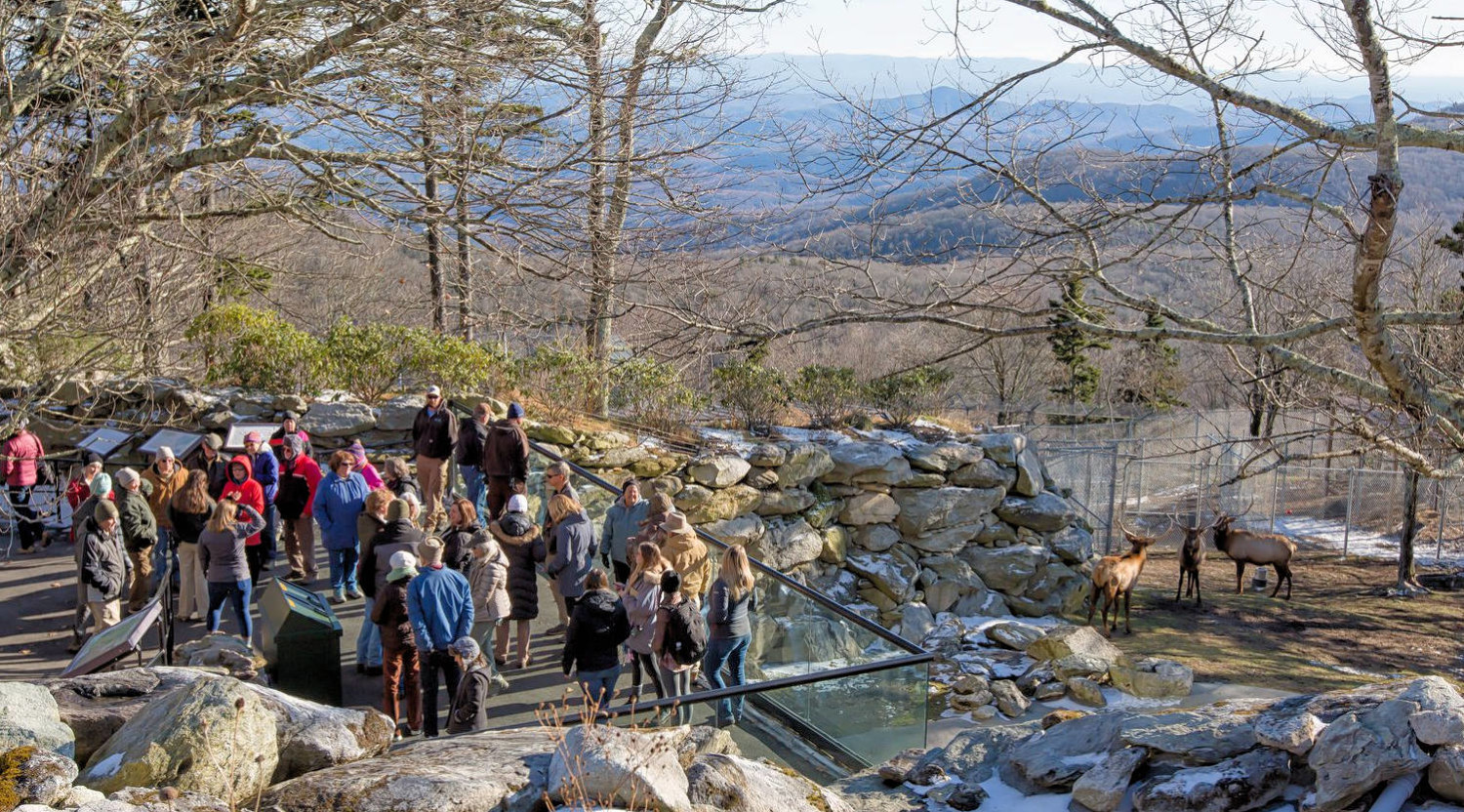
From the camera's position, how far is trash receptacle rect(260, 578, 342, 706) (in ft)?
26.9

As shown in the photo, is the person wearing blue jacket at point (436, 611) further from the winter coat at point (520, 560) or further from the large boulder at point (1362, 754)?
the large boulder at point (1362, 754)

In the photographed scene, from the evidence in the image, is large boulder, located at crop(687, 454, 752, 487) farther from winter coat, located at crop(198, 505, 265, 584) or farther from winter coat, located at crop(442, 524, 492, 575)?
winter coat, located at crop(198, 505, 265, 584)

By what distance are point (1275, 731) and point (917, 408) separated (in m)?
14.3

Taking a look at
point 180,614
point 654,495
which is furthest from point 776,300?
point 180,614

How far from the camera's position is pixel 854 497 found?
55.7 feet

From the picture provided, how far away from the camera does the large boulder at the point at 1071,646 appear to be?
13258 mm

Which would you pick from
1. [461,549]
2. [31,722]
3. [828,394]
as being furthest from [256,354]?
[31,722]

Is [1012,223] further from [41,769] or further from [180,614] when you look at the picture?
[180,614]

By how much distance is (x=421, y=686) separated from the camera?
7.52 m

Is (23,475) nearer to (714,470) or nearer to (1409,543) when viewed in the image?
(714,470)

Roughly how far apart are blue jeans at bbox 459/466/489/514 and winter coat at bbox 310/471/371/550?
76.4 inches

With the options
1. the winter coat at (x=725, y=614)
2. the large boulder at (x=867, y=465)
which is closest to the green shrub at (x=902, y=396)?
the large boulder at (x=867, y=465)

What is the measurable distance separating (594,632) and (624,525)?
2.38 meters

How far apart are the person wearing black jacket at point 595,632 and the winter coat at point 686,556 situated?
39.9 inches
